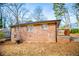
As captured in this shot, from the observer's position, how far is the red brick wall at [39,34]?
195cm

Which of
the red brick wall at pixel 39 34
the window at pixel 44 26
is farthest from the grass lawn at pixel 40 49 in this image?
the window at pixel 44 26

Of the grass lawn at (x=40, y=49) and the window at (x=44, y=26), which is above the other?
the window at (x=44, y=26)

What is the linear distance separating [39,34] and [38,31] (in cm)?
4

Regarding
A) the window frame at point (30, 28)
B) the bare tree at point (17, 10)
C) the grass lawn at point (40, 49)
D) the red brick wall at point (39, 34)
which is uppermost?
the bare tree at point (17, 10)

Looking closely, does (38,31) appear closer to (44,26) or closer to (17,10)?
(44,26)

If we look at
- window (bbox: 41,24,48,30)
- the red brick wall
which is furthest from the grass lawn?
window (bbox: 41,24,48,30)

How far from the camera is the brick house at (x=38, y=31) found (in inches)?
76.6

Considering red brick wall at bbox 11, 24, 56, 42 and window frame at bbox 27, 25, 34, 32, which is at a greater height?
window frame at bbox 27, 25, 34, 32

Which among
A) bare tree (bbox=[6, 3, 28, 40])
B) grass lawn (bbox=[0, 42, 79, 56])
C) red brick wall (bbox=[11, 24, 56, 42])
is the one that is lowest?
grass lawn (bbox=[0, 42, 79, 56])

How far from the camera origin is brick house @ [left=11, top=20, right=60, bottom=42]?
1.95 m

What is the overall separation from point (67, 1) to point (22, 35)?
0.62 meters

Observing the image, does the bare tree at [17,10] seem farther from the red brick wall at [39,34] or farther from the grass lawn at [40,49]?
the grass lawn at [40,49]

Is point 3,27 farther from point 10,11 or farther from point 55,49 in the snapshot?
point 55,49

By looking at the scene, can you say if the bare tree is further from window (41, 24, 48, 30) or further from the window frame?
window (41, 24, 48, 30)
